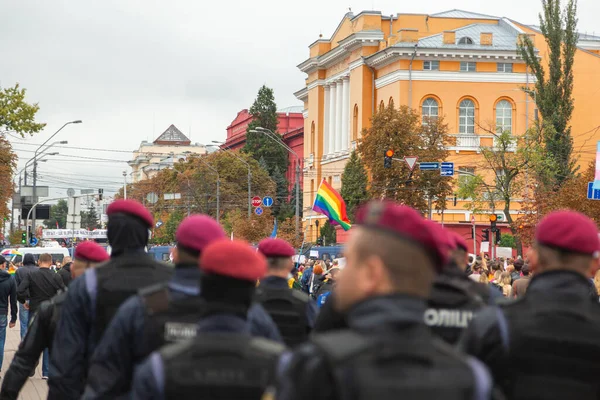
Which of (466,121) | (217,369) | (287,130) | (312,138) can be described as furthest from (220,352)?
(287,130)

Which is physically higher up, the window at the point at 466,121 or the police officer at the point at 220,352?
the window at the point at 466,121

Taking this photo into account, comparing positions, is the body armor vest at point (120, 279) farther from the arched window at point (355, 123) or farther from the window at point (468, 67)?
the arched window at point (355, 123)

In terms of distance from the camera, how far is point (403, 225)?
3.72 meters

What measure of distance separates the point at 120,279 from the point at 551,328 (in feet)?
8.09

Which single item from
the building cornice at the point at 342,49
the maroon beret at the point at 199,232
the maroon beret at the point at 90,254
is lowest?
the maroon beret at the point at 90,254

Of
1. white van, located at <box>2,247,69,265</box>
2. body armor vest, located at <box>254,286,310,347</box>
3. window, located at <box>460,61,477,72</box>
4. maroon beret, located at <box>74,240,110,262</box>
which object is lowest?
white van, located at <box>2,247,69,265</box>

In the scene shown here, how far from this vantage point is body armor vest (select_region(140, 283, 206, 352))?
17.3 feet

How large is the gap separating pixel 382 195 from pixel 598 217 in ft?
80.3

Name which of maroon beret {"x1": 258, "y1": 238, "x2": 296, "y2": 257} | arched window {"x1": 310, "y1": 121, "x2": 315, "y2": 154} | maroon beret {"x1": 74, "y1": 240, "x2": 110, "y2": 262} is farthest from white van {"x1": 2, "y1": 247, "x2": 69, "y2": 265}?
arched window {"x1": 310, "y1": 121, "x2": 315, "y2": 154}

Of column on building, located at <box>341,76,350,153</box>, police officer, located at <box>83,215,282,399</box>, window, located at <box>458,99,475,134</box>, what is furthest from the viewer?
column on building, located at <box>341,76,350,153</box>

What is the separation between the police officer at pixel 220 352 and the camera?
426 cm

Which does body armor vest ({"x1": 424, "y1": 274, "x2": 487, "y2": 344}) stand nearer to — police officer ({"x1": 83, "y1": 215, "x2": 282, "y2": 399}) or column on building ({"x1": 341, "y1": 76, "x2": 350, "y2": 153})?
police officer ({"x1": 83, "y1": 215, "x2": 282, "y2": 399})

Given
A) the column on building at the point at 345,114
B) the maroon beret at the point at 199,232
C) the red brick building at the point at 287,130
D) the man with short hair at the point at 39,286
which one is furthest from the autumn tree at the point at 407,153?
the maroon beret at the point at 199,232

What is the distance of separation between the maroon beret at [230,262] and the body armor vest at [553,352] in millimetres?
1102
